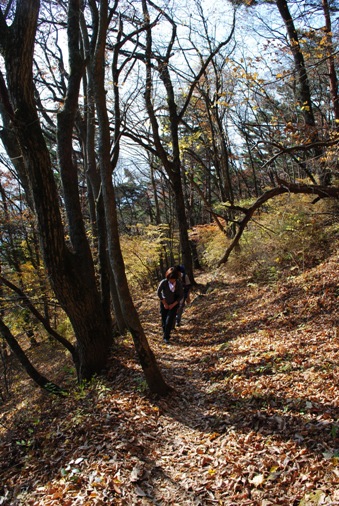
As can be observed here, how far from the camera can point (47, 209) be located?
5301 millimetres

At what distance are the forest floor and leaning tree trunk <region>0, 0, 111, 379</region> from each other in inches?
27.5

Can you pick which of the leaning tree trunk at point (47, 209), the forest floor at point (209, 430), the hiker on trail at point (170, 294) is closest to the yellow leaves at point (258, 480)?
the forest floor at point (209, 430)

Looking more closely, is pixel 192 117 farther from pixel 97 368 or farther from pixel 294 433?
pixel 294 433

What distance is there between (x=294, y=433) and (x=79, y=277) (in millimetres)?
4086

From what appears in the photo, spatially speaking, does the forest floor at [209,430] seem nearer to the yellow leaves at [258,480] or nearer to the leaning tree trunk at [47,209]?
the yellow leaves at [258,480]

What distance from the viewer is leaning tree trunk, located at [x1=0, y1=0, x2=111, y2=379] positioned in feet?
15.4

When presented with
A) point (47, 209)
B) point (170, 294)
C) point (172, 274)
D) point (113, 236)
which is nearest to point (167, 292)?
point (170, 294)

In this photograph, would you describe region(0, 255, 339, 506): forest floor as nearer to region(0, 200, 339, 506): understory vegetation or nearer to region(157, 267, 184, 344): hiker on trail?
region(0, 200, 339, 506): understory vegetation

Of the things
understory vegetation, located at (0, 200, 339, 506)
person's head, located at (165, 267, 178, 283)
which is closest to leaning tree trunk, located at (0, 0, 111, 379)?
understory vegetation, located at (0, 200, 339, 506)

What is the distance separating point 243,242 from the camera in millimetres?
13422

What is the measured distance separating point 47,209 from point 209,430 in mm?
3988

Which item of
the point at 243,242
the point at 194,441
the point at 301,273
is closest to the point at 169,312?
the point at 301,273

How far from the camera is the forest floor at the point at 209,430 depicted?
3.11 meters

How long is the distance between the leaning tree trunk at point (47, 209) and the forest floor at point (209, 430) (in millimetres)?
698
